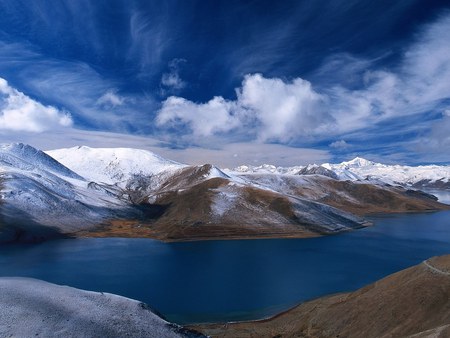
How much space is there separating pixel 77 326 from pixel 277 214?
461ft

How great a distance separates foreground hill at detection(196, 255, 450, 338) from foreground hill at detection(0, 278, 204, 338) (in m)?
16.4

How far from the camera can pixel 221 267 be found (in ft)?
302

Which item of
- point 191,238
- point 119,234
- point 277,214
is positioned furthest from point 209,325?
point 277,214

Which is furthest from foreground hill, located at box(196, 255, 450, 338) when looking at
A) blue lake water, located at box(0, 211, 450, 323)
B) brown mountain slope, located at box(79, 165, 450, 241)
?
brown mountain slope, located at box(79, 165, 450, 241)

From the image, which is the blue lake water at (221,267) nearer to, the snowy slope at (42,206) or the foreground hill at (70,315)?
the foreground hill at (70,315)

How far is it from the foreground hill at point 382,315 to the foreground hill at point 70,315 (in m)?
16.4

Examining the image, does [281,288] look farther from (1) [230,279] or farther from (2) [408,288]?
(2) [408,288]

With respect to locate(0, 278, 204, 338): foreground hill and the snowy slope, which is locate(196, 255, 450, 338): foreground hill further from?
the snowy slope

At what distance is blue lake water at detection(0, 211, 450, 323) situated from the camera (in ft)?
213

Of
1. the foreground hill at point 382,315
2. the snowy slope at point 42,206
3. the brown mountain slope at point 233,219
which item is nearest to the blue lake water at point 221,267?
the foreground hill at point 382,315

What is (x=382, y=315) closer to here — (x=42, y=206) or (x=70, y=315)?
(x=70, y=315)

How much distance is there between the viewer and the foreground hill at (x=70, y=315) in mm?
29344

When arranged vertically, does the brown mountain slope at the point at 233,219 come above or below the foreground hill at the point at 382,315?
above

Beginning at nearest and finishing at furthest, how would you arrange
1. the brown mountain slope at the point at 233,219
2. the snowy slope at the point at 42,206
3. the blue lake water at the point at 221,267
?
the blue lake water at the point at 221,267 → the snowy slope at the point at 42,206 → the brown mountain slope at the point at 233,219
